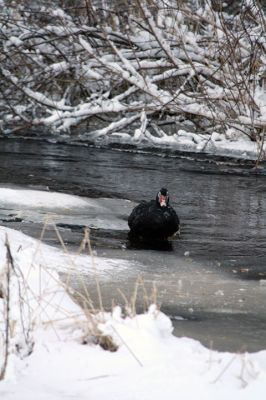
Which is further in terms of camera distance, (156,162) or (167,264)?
(156,162)

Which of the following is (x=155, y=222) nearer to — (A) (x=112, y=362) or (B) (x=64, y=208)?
(B) (x=64, y=208)

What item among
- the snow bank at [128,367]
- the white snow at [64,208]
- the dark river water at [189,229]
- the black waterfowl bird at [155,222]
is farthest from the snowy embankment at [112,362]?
the white snow at [64,208]

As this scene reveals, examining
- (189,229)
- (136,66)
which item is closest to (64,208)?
(189,229)

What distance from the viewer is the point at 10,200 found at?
10.5 metres

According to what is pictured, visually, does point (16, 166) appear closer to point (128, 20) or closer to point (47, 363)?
point (128, 20)

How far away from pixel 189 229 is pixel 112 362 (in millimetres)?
5432

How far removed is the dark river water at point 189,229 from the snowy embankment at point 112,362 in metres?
0.24

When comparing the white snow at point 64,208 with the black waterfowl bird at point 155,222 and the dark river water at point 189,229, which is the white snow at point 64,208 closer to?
the dark river water at point 189,229

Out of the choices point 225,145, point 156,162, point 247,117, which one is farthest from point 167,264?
point 225,145

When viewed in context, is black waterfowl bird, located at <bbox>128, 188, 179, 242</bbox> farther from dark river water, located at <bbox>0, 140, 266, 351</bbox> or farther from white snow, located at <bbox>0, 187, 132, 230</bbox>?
white snow, located at <bbox>0, 187, 132, 230</bbox>

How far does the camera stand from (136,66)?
51.1ft

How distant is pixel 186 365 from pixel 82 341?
25.1 inches

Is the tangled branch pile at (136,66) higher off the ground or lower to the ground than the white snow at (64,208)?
higher

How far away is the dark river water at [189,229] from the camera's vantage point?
5836 mm
